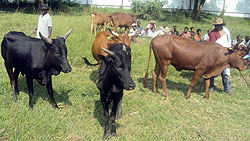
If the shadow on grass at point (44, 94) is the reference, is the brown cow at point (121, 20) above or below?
above

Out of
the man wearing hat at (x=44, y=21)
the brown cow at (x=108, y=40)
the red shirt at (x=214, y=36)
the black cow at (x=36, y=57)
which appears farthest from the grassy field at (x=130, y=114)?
the red shirt at (x=214, y=36)

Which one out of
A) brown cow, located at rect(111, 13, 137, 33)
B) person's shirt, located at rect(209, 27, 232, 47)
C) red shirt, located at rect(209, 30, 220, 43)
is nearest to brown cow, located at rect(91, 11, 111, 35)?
brown cow, located at rect(111, 13, 137, 33)

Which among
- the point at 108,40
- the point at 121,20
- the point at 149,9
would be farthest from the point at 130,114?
the point at 149,9

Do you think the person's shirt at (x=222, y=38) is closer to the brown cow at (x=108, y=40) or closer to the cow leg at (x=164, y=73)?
the cow leg at (x=164, y=73)

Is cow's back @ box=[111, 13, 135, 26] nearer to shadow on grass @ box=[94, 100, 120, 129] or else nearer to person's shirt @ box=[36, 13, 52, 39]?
person's shirt @ box=[36, 13, 52, 39]

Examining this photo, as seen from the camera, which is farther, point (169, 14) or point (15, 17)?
point (169, 14)

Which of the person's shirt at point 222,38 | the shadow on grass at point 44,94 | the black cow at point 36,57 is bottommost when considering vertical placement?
the shadow on grass at point 44,94

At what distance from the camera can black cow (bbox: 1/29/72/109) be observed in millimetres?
4316

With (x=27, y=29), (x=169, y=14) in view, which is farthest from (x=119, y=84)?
(x=169, y=14)

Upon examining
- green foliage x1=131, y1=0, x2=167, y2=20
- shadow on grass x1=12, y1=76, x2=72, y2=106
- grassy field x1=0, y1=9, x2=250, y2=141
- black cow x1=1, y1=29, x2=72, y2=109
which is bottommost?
grassy field x1=0, y1=9, x2=250, y2=141

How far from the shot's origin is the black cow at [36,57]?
4316 millimetres

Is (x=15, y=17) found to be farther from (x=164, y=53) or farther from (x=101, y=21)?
(x=164, y=53)

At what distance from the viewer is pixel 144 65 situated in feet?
29.5

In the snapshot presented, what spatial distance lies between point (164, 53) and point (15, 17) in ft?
38.9
